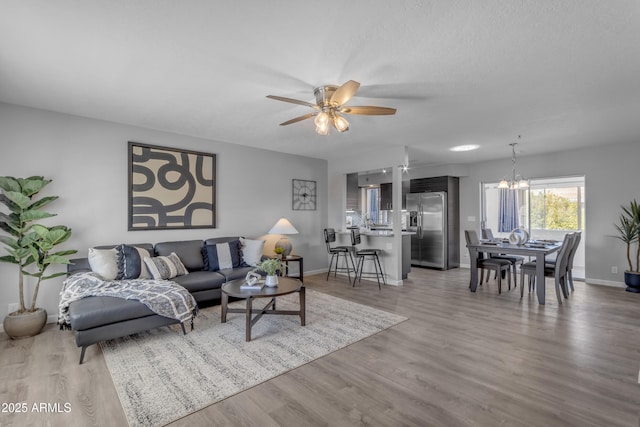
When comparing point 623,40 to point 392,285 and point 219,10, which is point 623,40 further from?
point 392,285

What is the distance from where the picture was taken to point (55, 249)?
12.1ft

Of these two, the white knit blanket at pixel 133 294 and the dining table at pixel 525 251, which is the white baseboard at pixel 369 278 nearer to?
the dining table at pixel 525 251

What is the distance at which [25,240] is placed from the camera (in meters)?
3.23

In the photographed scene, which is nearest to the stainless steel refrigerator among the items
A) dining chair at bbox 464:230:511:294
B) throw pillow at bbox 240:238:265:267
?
dining chair at bbox 464:230:511:294

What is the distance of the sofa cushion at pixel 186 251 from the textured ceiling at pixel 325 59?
5.70ft

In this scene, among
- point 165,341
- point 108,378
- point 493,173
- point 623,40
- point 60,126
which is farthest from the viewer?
point 493,173

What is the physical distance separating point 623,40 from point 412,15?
63.2 inches

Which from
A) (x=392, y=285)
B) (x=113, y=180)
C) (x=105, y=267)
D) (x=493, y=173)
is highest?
(x=493, y=173)

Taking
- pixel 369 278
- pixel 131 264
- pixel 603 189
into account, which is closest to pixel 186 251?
pixel 131 264

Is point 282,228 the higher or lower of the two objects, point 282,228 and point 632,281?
the higher

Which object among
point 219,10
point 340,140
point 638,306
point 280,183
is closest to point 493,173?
point 638,306

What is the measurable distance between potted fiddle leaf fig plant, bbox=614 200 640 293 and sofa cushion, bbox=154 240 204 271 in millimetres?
6963

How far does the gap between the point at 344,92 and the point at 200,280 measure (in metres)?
3.01

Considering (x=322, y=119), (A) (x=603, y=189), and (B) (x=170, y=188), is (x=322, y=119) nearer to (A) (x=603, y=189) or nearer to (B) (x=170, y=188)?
(B) (x=170, y=188)
